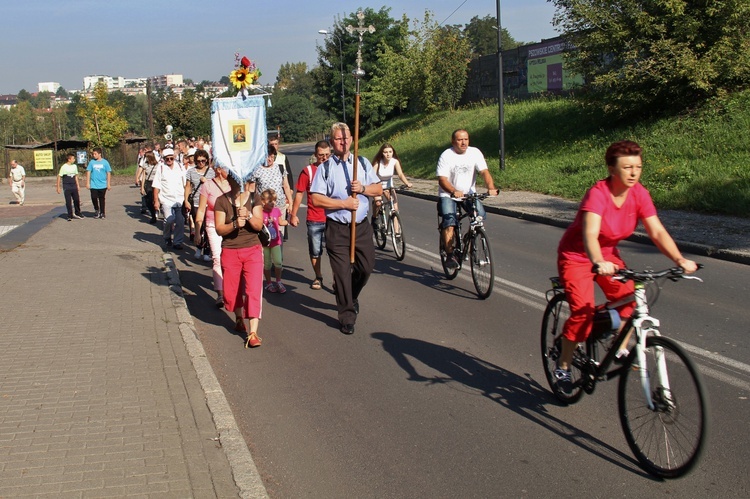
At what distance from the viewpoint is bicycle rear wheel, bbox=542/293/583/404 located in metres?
5.11

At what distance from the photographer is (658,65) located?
20672 millimetres

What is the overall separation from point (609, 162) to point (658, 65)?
58.6 feet

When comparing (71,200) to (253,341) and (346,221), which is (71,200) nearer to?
(253,341)

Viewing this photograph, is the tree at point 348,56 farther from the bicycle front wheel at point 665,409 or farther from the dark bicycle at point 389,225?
the bicycle front wheel at point 665,409

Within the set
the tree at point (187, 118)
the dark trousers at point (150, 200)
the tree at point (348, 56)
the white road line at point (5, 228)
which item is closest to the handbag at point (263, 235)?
the white road line at point (5, 228)

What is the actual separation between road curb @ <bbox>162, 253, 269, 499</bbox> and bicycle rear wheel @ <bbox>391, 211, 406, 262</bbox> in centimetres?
434

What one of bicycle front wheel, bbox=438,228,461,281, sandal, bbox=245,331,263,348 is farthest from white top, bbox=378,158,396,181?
sandal, bbox=245,331,263,348

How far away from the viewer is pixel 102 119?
4953cm

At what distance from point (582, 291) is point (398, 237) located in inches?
283

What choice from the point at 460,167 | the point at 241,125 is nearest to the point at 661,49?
the point at 460,167

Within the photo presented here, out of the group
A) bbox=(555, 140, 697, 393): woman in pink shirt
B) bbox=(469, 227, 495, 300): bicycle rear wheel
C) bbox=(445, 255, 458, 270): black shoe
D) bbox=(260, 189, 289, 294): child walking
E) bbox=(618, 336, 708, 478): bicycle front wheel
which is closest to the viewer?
bbox=(618, 336, 708, 478): bicycle front wheel

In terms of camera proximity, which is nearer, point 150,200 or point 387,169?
point 387,169

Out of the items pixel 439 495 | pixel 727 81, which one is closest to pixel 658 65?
pixel 727 81

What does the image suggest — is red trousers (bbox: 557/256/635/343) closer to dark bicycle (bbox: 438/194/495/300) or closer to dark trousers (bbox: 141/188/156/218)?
dark bicycle (bbox: 438/194/495/300)
